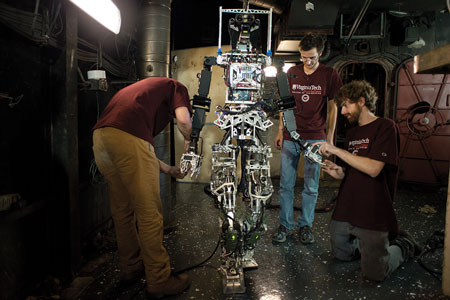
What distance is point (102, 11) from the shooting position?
8.07 feet

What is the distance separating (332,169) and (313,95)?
40.2 inches

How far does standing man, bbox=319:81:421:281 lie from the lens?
2437mm

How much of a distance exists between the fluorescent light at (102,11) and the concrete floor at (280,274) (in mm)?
2267

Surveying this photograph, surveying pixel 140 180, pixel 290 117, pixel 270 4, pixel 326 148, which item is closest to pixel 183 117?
pixel 140 180

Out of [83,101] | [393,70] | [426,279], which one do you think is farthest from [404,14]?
[83,101]

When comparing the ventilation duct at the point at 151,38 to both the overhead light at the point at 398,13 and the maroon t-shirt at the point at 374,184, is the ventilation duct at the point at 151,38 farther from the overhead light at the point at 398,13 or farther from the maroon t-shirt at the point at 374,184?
the overhead light at the point at 398,13

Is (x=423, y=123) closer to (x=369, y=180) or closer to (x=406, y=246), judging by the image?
(x=406, y=246)

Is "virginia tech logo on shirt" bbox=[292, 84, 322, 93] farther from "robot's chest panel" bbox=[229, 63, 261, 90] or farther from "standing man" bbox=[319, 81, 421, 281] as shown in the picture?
"robot's chest panel" bbox=[229, 63, 261, 90]

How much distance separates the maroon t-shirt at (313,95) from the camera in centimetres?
324

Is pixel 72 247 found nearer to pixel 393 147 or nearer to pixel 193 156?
pixel 193 156

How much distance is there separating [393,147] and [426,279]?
1.27m

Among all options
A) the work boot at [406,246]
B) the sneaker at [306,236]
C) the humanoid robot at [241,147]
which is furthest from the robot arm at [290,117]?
the work boot at [406,246]

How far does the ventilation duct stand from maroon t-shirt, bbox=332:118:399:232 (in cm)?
237

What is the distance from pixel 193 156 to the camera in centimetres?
251
